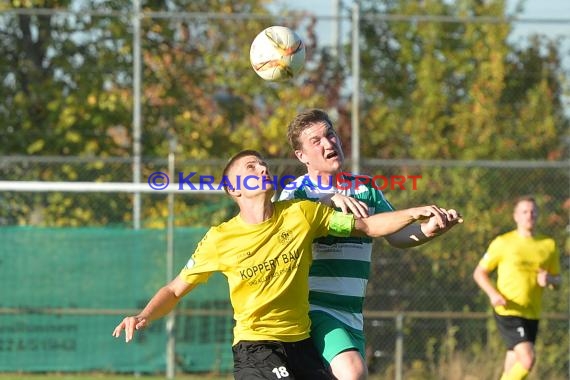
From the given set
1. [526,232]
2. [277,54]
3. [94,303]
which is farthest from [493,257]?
[94,303]

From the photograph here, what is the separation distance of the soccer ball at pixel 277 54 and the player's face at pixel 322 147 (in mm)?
1286

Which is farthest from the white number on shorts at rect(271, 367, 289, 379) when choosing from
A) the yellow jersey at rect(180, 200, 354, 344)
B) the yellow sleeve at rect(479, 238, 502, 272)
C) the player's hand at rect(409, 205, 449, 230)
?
the yellow sleeve at rect(479, 238, 502, 272)

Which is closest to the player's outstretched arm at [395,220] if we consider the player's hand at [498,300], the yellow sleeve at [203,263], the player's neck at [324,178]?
the player's neck at [324,178]

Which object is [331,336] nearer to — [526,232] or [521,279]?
[521,279]

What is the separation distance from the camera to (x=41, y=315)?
10.8 meters

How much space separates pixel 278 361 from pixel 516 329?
505cm

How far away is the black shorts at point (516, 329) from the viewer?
30.6 ft

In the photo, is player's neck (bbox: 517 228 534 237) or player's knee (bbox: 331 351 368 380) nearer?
player's knee (bbox: 331 351 368 380)

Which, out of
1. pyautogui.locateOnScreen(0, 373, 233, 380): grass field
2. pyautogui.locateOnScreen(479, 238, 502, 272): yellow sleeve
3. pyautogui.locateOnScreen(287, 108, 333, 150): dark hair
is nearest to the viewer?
pyautogui.locateOnScreen(287, 108, 333, 150): dark hair

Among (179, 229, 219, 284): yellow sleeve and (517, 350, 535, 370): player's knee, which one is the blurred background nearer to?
(517, 350, 535, 370): player's knee

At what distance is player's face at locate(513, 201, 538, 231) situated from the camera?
9.47 metres

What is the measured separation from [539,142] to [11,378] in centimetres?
622

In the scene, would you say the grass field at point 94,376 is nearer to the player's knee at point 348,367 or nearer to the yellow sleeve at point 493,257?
the yellow sleeve at point 493,257

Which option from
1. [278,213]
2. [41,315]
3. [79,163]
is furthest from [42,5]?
[278,213]
